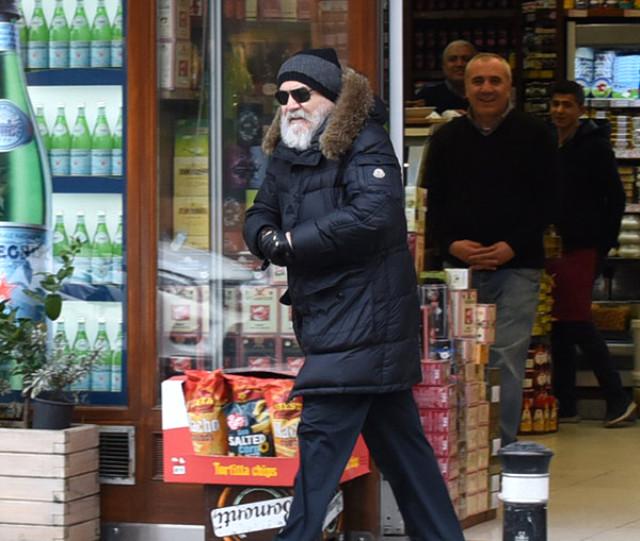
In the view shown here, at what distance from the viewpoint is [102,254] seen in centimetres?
648

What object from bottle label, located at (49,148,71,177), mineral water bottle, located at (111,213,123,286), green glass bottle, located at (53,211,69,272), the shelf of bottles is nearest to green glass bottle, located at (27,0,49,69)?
the shelf of bottles

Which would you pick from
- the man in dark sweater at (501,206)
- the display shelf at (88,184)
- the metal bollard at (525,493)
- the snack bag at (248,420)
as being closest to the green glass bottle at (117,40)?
the display shelf at (88,184)

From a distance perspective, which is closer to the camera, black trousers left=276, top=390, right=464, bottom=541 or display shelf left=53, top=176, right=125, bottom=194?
black trousers left=276, top=390, right=464, bottom=541

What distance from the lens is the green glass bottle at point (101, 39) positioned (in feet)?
21.1

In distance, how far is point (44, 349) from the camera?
20.5ft

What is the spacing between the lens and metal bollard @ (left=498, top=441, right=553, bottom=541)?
14.7 feet

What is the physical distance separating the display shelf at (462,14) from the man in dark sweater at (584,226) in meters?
1.61

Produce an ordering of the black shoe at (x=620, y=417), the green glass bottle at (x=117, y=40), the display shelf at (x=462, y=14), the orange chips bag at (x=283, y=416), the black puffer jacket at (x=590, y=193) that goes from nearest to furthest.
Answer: the orange chips bag at (x=283, y=416), the green glass bottle at (x=117, y=40), the black puffer jacket at (x=590, y=193), the black shoe at (x=620, y=417), the display shelf at (x=462, y=14)

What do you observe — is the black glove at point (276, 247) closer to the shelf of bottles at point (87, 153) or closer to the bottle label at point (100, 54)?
the shelf of bottles at point (87, 153)

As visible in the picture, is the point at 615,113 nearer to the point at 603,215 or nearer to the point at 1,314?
the point at 603,215

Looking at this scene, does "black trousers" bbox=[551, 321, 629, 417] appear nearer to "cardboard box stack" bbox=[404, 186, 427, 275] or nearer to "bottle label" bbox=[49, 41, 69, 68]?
"cardboard box stack" bbox=[404, 186, 427, 275]

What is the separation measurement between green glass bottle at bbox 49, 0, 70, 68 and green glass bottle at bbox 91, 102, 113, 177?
0.24 m

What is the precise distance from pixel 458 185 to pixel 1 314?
2.34 metres

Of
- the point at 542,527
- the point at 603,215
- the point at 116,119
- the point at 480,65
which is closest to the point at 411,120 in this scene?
the point at 480,65
